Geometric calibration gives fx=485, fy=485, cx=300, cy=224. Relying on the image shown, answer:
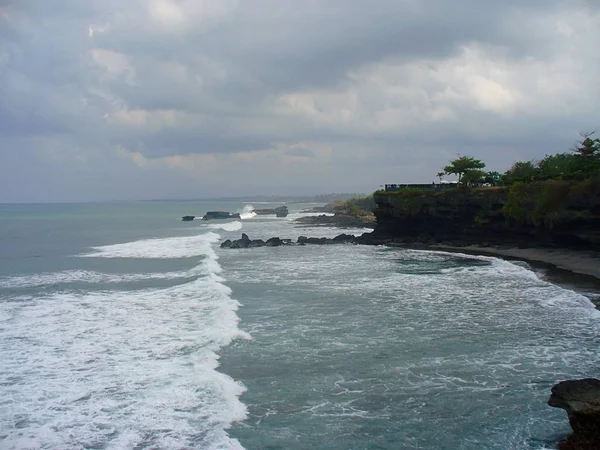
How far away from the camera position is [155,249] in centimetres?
4219

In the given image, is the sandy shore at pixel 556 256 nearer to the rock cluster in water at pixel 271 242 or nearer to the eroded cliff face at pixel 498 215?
the eroded cliff face at pixel 498 215

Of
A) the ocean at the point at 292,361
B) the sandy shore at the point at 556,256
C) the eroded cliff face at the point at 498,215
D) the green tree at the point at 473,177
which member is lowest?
the ocean at the point at 292,361

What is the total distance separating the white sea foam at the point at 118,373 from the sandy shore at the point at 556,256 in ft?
61.7

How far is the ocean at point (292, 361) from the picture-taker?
9.05m

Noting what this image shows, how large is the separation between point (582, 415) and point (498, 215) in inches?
1306

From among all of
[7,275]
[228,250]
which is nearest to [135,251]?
[228,250]

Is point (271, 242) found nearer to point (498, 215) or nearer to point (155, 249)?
point (155, 249)

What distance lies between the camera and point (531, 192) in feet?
116

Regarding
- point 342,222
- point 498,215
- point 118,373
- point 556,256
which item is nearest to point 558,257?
point 556,256

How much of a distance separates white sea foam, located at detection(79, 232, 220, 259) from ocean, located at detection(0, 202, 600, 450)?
1251cm

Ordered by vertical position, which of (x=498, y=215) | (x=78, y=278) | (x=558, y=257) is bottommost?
(x=78, y=278)

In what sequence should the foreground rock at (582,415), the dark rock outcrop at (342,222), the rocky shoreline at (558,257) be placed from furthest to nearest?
1. the dark rock outcrop at (342,222)
2. the rocky shoreline at (558,257)
3. the foreground rock at (582,415)

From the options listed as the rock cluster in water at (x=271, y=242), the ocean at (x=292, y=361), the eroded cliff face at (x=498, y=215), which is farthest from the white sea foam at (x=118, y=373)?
the eroded cliff face at (x=498, y=215)

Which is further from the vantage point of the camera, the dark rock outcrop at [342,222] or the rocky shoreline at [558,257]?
the dark rock outcrop at [342,222]
